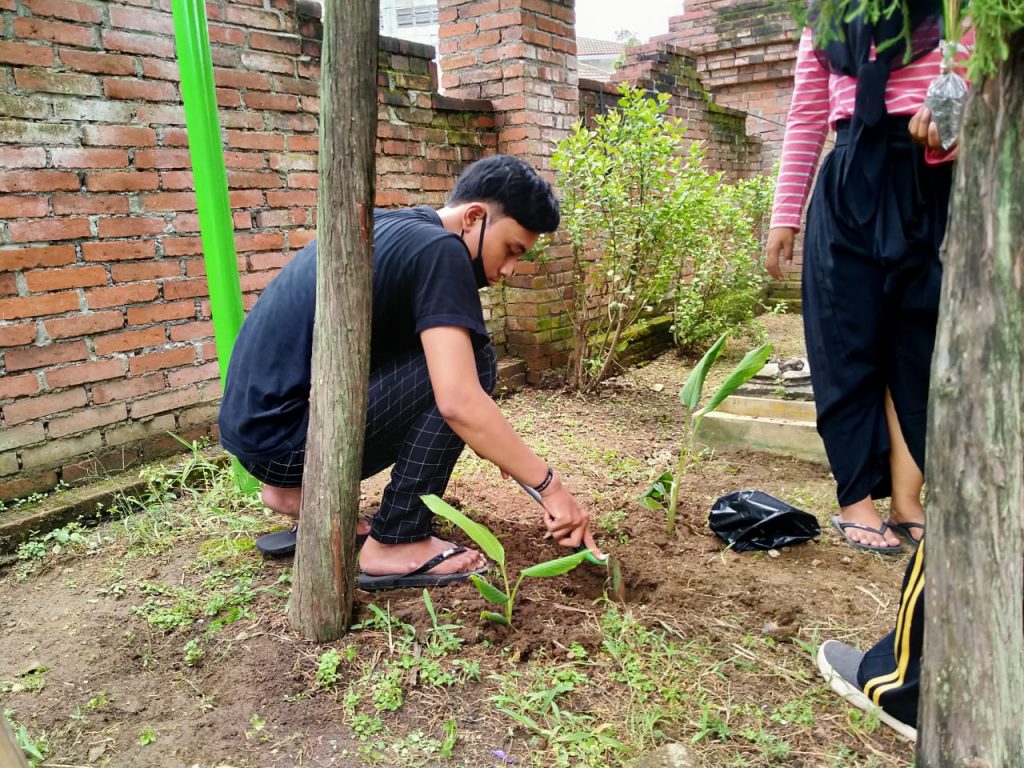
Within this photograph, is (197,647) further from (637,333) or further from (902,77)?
(637,333)

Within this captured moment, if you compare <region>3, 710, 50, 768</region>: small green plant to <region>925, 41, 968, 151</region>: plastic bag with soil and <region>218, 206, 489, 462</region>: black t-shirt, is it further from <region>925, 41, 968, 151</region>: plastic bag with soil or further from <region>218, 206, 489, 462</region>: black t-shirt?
<region>925, 41, 968, 151</region>: plastic bag with soil

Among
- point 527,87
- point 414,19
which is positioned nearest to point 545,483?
point 527,87

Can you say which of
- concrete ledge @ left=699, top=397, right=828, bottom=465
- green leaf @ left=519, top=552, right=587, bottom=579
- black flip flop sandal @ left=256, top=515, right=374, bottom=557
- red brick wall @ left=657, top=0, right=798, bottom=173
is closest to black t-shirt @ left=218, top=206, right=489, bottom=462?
black flip flop sandal @ left=256, top=515, right=374, bottom=557

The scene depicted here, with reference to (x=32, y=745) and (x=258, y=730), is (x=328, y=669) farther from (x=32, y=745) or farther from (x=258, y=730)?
(x=32, y=745)

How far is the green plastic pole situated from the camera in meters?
2.48

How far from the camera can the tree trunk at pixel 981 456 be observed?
89 cm

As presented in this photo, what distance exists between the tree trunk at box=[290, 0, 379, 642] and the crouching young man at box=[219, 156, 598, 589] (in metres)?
0.22

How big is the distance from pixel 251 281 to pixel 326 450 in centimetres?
183

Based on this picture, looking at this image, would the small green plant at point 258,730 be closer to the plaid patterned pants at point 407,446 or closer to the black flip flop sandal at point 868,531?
the plaid patterned pants at point 407,446

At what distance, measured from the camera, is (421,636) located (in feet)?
5.76

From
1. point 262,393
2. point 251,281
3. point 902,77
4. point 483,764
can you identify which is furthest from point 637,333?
point 483,764

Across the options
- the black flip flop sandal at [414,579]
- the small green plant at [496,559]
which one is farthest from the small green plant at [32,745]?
the small green plant at [496,559]

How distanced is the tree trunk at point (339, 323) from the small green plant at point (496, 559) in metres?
0.22

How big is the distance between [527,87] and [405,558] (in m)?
3.05
